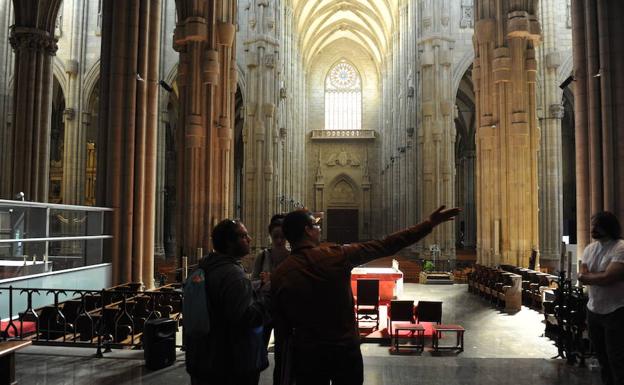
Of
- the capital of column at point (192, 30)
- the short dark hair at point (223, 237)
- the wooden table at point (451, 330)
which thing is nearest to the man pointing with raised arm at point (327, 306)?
the short dark hair at point (223, 237)

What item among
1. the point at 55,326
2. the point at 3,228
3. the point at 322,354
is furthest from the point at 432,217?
the point at 3,228

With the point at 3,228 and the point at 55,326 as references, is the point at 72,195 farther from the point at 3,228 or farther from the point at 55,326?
the point at 55,326

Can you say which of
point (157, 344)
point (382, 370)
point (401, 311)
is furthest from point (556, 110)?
point (157, 344)

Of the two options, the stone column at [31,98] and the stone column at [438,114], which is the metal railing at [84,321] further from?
the stone column at [438,114]

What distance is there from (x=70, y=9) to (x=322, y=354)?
107ft

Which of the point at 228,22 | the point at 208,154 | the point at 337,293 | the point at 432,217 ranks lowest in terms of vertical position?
the point at 337,293

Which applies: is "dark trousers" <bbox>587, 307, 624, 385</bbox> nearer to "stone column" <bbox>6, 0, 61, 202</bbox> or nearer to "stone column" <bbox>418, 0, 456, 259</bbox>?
"stone column" <bbox>6, 0, 61, 202</bbox>

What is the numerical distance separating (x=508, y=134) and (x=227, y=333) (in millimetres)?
17228

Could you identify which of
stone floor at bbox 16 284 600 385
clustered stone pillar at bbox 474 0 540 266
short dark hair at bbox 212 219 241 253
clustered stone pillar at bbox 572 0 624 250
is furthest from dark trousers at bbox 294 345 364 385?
clustered stone pillar at bbox 474 0 540 266

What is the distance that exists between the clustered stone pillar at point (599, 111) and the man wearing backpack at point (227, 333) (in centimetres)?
871

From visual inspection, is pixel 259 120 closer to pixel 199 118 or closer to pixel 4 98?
pixel 199 118

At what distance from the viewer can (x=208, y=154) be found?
728 inches

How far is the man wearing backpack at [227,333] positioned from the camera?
331 cm

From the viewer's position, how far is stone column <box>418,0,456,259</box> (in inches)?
1122
